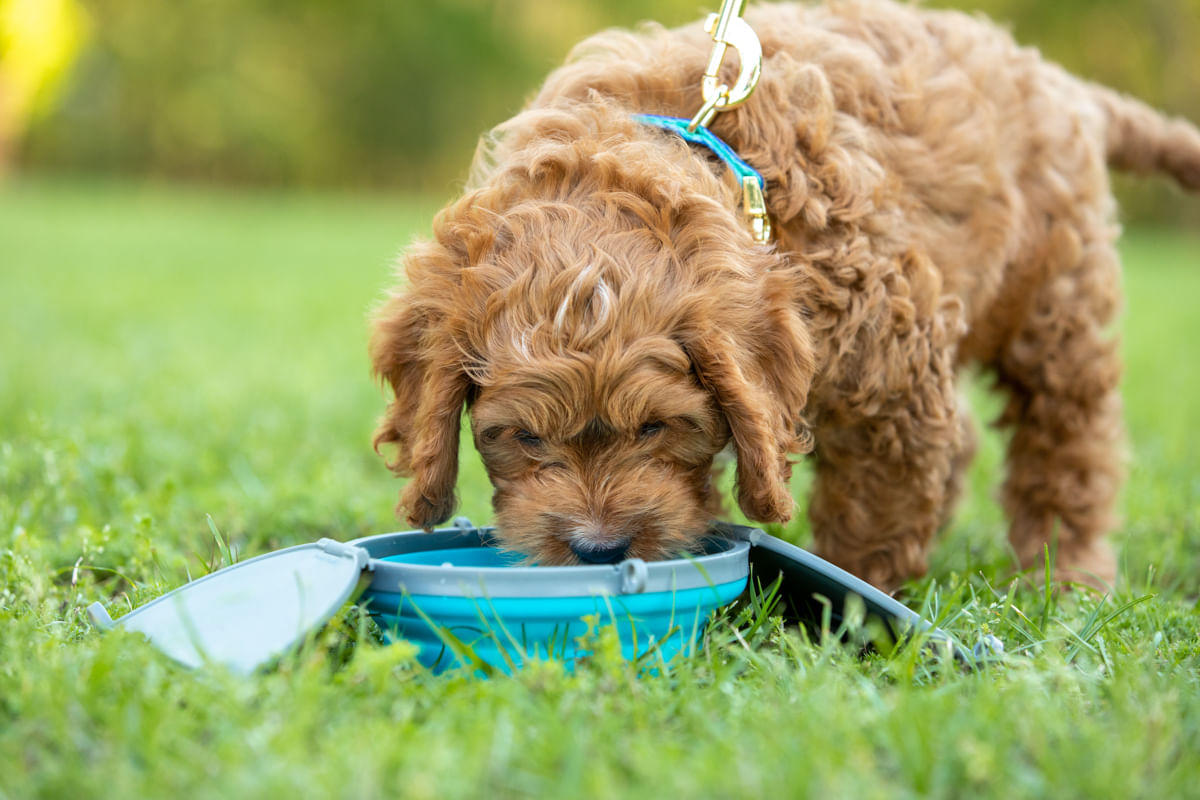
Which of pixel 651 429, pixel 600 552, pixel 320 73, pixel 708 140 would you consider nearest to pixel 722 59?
pixel 708 140

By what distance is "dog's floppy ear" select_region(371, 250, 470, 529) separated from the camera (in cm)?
288

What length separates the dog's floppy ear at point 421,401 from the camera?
2881 millimetres

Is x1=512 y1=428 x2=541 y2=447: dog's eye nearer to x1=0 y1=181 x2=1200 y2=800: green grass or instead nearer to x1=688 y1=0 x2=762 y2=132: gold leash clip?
x1=0 y1=181 x2=1200 y2=800: green grass

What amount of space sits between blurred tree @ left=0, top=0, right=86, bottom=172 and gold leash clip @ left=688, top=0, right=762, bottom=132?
26.2 m

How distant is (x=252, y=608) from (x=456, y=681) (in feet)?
1.42

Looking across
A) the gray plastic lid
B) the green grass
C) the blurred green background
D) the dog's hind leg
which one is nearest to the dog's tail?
the dog's hind leg

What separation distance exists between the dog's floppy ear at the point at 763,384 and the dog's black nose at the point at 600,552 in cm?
38

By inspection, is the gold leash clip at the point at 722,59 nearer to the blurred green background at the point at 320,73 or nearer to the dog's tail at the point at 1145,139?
the dog's tail at the point at 1145,139

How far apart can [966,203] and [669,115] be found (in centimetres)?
94

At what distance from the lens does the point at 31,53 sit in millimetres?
25781

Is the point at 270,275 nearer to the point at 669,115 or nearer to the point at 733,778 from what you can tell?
the point at 669,115

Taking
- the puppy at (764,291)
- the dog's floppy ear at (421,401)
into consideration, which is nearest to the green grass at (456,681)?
the puppy at (764,291)

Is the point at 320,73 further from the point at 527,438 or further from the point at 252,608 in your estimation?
the point at 252,608

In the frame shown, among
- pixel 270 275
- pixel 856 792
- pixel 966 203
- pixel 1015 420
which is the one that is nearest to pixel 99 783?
pixel 856 792
